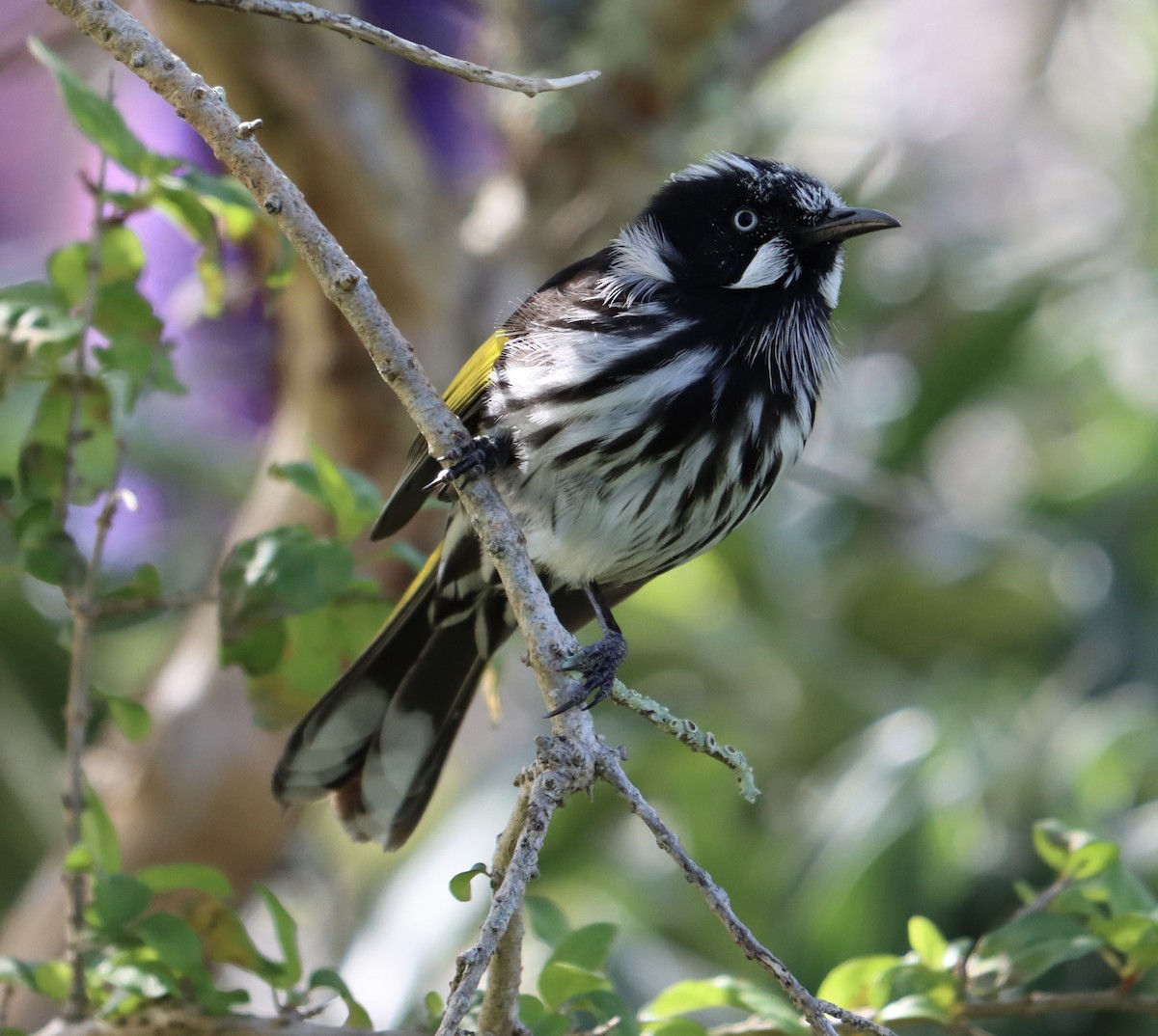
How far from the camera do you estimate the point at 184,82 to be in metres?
1.55

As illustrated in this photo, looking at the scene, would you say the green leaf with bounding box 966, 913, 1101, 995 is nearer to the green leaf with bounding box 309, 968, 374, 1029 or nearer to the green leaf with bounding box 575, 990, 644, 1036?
the green leaf with bounding box 575, 990, 644, 1036

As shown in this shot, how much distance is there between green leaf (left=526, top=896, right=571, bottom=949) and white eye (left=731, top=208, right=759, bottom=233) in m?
1.21

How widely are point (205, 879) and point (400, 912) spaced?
1983 mm

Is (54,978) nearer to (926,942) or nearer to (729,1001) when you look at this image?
(729,1001)

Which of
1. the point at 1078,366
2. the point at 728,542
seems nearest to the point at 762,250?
the point at 728,542

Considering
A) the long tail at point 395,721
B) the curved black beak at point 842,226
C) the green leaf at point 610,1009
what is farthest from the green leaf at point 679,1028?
the curved black beak at point 842,226

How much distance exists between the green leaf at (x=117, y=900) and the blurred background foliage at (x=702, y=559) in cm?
115

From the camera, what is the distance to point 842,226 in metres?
2.50

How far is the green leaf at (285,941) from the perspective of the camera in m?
1.77

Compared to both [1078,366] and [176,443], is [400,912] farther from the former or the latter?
[1078,366]

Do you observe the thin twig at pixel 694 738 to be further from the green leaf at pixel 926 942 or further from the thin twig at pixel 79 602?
the thin twig at pixel 79 602

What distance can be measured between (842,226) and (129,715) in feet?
4.57

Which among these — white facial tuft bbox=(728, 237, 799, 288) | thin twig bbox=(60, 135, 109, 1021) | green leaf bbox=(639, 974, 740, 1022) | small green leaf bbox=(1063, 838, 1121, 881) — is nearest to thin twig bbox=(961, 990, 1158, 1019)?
small green leaf bbox=(1063, 838, 1121, 881)

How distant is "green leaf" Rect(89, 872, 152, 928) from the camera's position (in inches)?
69.7
